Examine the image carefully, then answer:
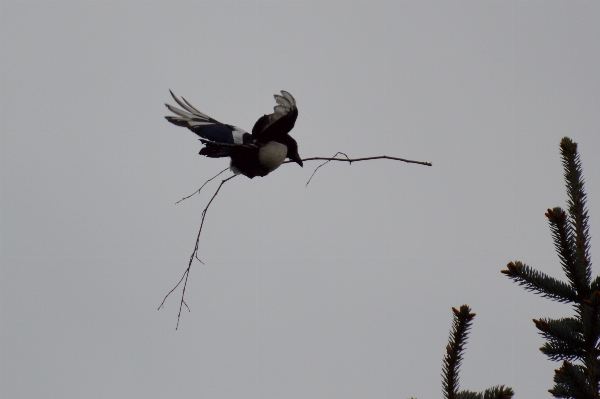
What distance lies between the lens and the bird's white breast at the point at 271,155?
11.9 ft

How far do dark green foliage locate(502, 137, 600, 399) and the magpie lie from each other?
188 cm

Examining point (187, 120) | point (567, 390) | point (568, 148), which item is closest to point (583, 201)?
point (568, 148)

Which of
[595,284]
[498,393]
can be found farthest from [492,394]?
[595,284]

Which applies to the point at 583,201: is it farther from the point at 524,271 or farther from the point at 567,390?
the point at 567,390

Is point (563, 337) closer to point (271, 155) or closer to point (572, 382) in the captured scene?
point (572, 382)

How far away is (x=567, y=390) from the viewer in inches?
72.9

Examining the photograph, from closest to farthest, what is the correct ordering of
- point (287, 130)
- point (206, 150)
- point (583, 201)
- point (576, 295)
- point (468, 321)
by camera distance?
point (468, 321), point (576, 295), point (583, 201), point (206, 150), point (287, 130)

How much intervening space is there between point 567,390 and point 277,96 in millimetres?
2267

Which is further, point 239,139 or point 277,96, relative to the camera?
point 239,139

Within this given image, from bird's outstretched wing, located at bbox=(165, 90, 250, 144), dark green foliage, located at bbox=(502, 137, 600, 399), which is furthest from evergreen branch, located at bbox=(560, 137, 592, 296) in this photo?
bird's outstretched wing, located at bbox=(165, 90, 250, 144)

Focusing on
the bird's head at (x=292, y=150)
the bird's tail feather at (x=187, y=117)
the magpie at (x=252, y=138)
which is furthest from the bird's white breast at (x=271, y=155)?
the bird's tail feather at (x=187, y=117)

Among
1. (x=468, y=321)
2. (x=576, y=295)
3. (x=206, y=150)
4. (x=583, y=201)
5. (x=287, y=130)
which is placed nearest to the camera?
(x=468, y=321)

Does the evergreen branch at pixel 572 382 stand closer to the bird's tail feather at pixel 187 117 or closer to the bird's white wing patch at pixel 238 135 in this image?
the bird's white wing patch at pixel 238 135

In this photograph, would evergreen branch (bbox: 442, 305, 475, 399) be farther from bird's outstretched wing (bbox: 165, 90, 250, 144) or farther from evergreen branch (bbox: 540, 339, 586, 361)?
bird's outstretched wing (bbox: 165, 90, 250, 144)
